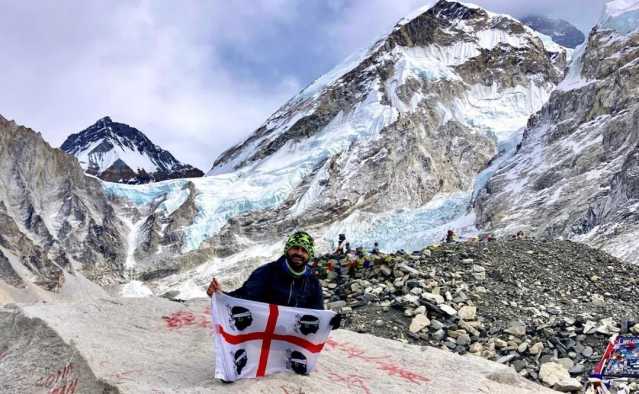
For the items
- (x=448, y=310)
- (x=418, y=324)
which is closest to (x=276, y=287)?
(x=418, y=324)

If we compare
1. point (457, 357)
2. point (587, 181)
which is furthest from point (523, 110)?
point (457, 357)

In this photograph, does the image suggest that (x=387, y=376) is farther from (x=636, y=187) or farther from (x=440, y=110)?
(x=440, y=110)

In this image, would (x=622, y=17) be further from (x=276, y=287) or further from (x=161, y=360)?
(x=161, y=360)

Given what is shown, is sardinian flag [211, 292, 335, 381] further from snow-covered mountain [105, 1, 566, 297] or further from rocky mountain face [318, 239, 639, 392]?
snow-covered mountain [105, 1, 566, 297]

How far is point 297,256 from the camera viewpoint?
4742 millimetres

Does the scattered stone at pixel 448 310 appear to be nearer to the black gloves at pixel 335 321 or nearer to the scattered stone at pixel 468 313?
the scattered stone at pixel 468 313

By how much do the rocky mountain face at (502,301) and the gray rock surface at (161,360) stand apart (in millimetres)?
1850

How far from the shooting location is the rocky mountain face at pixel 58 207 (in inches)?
3450

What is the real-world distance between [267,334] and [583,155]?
55.7 m

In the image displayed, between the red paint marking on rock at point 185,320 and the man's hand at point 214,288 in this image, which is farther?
the red paint marking on rock at point 185,320

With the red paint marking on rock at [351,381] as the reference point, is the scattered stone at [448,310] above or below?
above

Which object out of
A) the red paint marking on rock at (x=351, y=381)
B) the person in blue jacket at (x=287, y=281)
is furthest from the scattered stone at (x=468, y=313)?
the person in blue jacket at (x=287, y=281)

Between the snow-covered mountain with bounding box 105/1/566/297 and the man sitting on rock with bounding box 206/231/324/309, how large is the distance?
55931 mm

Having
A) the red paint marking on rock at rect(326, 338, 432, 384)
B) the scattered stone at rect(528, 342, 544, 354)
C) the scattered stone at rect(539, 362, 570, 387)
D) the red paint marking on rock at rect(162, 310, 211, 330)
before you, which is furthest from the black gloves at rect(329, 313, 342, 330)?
the scattered stone at rect(528, 342, 544, 354)
